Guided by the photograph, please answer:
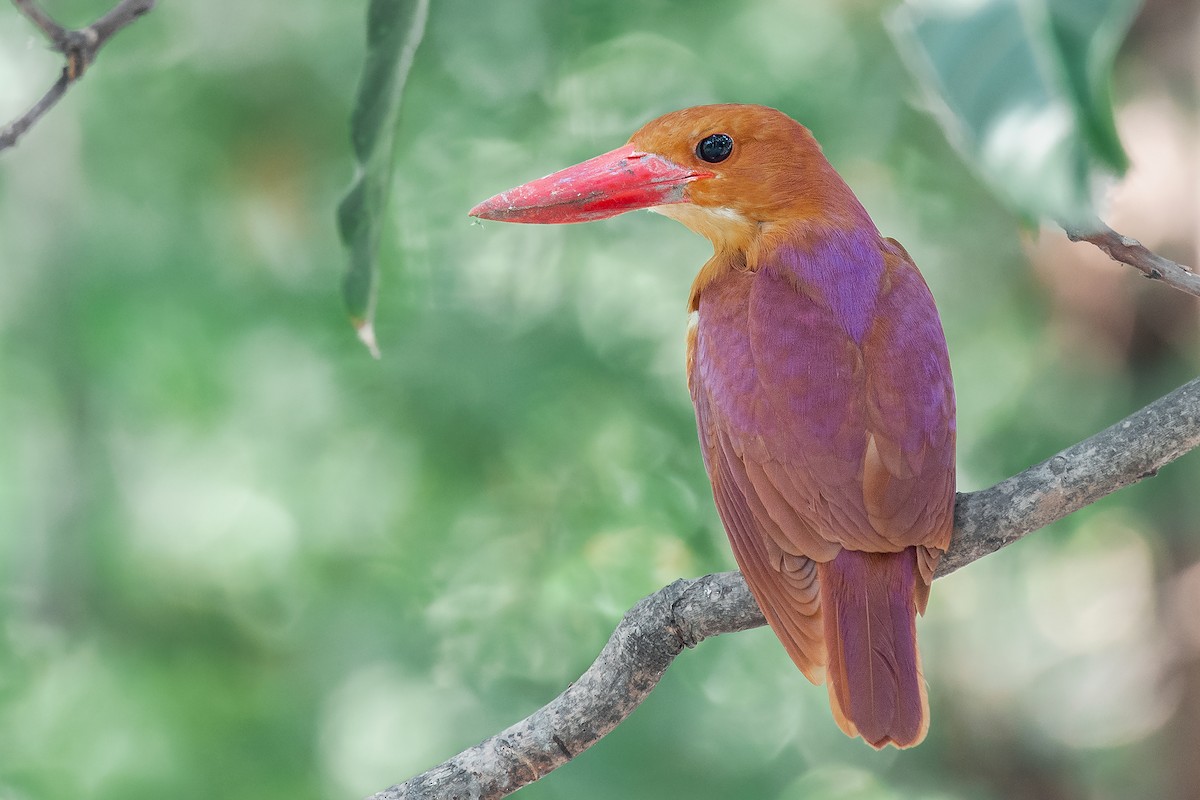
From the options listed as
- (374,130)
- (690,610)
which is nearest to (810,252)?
(690,610)

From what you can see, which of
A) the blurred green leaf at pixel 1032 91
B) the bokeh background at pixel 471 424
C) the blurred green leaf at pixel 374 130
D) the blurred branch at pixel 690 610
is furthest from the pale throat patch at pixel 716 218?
the bokeh background at pixel 471 424

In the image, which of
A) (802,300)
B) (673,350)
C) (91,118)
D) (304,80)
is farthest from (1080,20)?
(91,118)

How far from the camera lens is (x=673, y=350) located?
416 cm

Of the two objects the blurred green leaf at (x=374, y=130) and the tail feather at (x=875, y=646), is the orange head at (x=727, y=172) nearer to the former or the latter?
the tail feather at (x=875, y=646)

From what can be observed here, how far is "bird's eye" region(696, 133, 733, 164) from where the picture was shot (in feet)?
6.99

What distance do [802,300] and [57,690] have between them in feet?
11.6

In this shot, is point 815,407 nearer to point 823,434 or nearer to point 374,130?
point 823,434

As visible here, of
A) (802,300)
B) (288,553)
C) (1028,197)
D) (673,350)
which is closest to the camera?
(1028,197)

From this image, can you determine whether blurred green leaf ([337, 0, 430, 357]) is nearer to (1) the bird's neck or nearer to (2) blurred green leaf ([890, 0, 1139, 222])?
(2) blurred green leaf ([890, 0, 1139, 222])

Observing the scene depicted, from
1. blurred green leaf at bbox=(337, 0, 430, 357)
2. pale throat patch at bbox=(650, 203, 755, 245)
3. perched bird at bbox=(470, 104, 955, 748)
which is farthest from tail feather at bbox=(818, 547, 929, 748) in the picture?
blurred green leaf at bbox=(337, 0, 430, 357)

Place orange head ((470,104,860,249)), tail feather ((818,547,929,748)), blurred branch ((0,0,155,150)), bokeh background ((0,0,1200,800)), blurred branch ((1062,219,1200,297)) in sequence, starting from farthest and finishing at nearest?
bokeh background ((0,0,1200,800)), orange head ((470,104,860,249)), tail feather ((818,547,929,748)), blurred branch ((1062,219,1200,297)), blurred branch ((0,0,155,150))

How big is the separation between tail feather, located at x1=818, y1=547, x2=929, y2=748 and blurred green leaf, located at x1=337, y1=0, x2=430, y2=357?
2.85 feet

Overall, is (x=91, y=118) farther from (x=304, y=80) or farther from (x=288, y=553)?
(x=288, y=553)

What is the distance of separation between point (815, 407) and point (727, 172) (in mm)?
548
